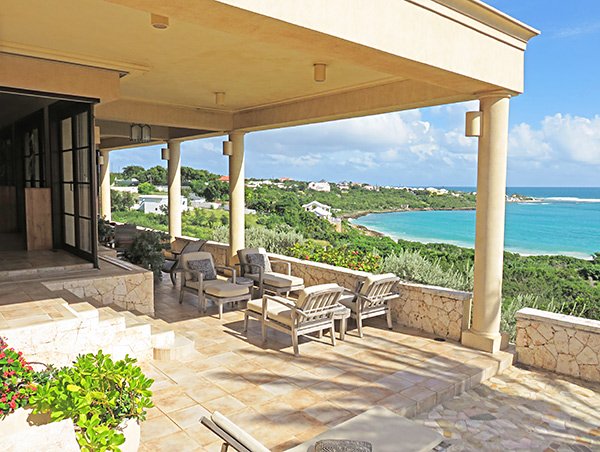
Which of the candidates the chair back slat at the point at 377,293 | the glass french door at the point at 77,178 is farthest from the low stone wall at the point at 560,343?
the glass french door at the point at 77,178

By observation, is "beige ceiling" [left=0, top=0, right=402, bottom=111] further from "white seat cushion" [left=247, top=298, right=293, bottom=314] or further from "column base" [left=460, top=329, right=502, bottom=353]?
"column base" [left=460, top=329, right=502, bottom=353]

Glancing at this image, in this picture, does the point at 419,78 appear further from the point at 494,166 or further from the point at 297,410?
the point at 297,410

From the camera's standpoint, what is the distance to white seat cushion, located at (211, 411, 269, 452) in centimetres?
302

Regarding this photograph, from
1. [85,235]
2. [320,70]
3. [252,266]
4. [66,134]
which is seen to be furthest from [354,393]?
[66,134]

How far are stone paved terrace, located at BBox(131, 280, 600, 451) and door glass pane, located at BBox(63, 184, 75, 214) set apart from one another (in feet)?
10.5

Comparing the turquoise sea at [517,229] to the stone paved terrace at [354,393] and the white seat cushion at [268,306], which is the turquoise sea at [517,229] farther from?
the stone paved terrace at [354,393]

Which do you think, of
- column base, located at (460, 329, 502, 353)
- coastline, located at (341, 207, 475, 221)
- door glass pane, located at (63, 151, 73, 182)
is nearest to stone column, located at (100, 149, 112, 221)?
door glass pane, located at (63, 151, 73, 182)

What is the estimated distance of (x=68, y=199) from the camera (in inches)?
330

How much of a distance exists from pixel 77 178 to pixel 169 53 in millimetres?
2977

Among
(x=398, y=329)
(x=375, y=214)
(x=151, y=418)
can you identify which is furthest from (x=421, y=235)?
(x=151, y=418)

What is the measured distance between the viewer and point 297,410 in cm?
479

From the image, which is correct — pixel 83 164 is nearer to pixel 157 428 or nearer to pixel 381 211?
pixel 157 428

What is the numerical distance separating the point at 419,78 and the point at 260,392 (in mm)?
3902

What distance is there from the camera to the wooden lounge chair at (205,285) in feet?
25.8
